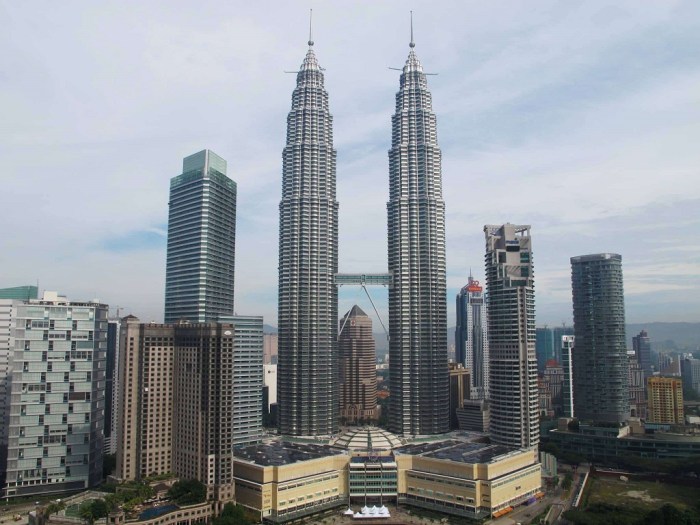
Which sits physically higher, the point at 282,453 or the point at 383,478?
the point at 282,453

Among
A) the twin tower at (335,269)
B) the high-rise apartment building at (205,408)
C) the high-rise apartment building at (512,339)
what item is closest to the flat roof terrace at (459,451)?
the high-rise apartment building at (512,339)

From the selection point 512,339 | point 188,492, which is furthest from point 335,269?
point 188,492

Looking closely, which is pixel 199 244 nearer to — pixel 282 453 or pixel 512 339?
pixel 282 453

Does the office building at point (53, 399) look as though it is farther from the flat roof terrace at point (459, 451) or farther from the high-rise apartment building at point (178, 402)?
the flat roof terrace at point (459, 451)

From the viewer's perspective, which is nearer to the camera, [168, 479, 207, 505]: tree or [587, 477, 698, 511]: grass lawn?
[168, 479, 207, 505]: tree

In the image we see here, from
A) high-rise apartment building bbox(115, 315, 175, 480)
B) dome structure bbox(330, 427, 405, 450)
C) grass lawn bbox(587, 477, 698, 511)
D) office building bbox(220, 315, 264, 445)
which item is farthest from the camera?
office building bbox(220, 315, 264, 445)

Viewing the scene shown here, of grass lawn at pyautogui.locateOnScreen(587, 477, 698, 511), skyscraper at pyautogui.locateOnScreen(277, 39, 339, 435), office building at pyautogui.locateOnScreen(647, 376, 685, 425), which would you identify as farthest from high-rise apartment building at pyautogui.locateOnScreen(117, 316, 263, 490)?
office building at pyautogui.locateOnScreen(647, 376, 685, 425)

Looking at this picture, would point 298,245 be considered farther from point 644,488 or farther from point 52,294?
point 644,488

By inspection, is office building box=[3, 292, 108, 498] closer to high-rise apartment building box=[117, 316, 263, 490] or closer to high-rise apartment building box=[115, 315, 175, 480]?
high-rise apartment building box=[115, 315, 175, 480]
